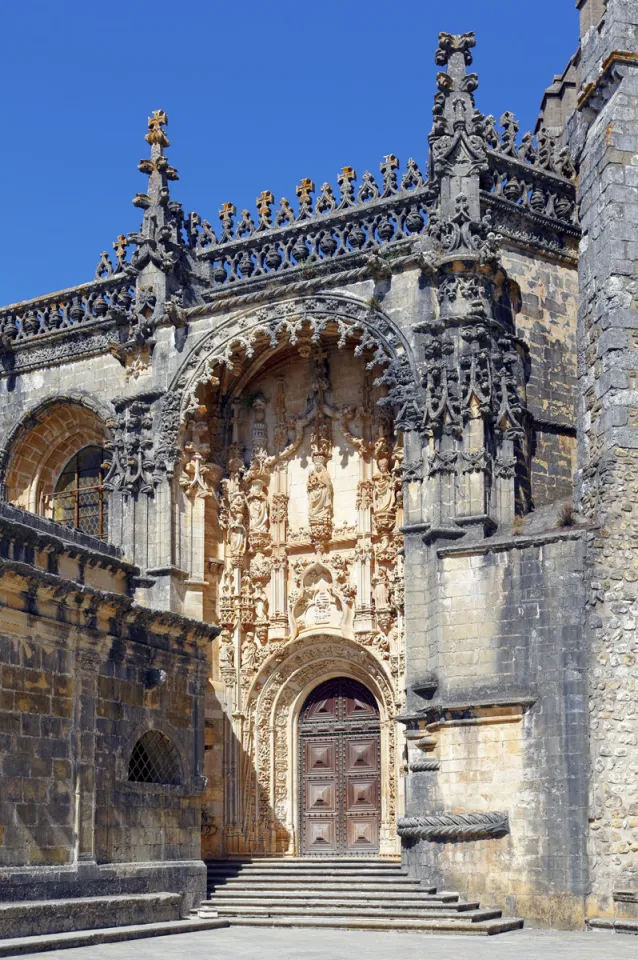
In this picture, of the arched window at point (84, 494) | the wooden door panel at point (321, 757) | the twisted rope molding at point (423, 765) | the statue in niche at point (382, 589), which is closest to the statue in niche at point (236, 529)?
the statue in niche at point (382, 589)

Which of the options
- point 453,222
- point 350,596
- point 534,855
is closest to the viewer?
point 534,855

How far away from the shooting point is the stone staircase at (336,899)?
16250 millimetres

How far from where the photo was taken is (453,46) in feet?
64.6

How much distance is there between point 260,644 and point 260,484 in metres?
2.35

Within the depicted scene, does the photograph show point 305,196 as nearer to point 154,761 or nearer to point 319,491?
point 319,491

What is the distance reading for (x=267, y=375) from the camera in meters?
21.8

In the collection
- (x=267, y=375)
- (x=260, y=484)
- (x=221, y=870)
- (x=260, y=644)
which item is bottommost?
(x=221, y=870)

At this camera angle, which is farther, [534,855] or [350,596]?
[350,596]

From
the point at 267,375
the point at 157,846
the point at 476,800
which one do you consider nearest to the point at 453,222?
the point at 267,375

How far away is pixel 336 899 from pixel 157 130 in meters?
11.6

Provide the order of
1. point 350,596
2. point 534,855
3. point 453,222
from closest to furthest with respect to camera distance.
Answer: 1. point 534,855
2. point 453,222
3. point 350,596

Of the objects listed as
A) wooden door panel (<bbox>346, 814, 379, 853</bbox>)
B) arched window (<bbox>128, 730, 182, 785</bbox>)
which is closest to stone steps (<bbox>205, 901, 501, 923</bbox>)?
arched window (<bbox>128, 730, 182, 785</bbox>)

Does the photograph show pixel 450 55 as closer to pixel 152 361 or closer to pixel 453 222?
pixel 453 222

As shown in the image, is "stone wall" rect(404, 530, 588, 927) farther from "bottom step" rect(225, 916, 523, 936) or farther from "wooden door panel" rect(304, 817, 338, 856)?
"wooden door panel" rect(304, 817, 338, 856)
